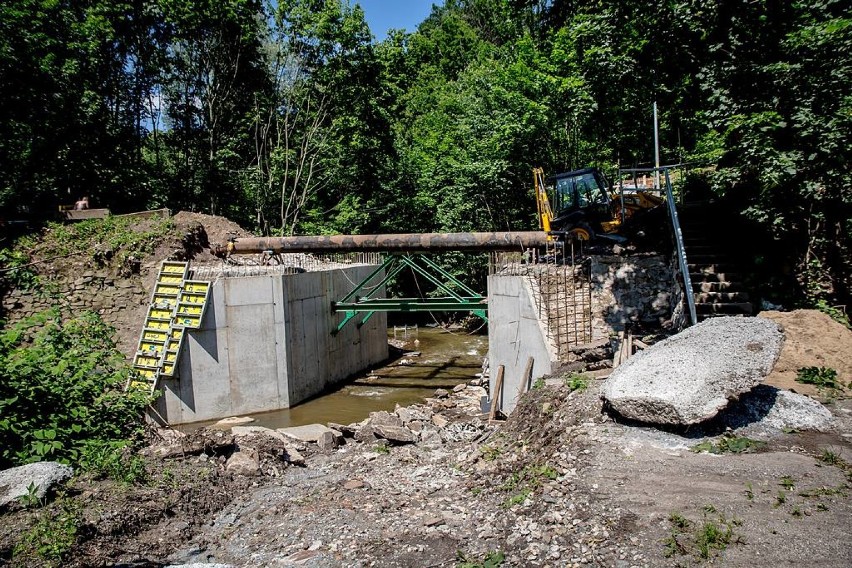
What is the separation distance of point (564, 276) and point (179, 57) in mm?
23342

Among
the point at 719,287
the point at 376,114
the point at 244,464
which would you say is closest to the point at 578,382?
the point at 719,287

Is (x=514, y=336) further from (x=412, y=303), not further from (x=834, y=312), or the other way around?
(x=834, y=312)

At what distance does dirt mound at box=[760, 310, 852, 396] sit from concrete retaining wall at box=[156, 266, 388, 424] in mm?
12711

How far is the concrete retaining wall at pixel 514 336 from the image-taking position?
11710mm

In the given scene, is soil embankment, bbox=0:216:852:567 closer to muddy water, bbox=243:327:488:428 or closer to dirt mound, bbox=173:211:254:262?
muddy water, bbox=243:327:488:428

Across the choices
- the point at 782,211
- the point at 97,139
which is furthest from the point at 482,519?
the point at 97,139

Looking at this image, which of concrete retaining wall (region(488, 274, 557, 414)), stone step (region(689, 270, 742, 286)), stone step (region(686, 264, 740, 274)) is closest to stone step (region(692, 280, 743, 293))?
stone step (region(689, 270, 742, 286))

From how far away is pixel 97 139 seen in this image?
21969 mm

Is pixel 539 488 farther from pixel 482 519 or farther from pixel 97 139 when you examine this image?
pixel 97 139

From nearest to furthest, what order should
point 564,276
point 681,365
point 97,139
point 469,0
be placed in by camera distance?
point 681,365, point 564,276, point 97,139, point 469,0

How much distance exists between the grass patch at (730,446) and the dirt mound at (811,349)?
206cm

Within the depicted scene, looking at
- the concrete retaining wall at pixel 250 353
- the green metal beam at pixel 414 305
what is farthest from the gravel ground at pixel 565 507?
the green metal beam at pixel 414 305

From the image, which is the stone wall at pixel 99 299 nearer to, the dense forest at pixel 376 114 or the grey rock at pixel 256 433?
the dense forest at pixel 376 114

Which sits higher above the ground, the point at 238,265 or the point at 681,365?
the point at 238,265
